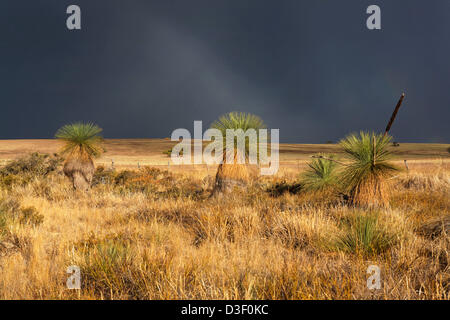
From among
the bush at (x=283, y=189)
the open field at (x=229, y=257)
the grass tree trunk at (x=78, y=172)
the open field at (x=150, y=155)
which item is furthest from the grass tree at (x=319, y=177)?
the open field at (x=150, y=155)

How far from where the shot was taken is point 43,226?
5969 millimetres

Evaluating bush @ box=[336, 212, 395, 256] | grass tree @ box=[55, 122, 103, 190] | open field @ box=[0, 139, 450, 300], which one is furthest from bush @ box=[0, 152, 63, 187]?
bush @ box=[336, 212, 395, 256]

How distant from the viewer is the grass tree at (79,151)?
11.7 meters

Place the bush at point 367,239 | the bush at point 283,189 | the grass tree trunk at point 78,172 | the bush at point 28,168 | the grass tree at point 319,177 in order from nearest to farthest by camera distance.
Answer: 1. the bush at point 367,239
2. the grass tree at point 319,177
3. the bush at point 283,189
4. the grass tree trunk at point 78,172
5. the bush at point 28,168

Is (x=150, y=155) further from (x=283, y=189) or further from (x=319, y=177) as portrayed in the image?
(x=319, y=177)

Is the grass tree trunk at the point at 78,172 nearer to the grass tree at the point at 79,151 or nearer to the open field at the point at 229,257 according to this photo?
the grass tree at the point at 79,151

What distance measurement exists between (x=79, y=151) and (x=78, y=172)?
93cm

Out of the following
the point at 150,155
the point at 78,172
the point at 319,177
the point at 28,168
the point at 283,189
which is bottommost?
the point at 283,189

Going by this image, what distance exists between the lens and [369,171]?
5.99 m

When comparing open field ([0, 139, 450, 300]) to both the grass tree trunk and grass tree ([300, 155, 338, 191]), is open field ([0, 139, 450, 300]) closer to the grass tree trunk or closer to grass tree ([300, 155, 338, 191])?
grass tree ([300, 155, 338, 191])

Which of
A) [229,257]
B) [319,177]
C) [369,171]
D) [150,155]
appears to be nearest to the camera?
[229,257]

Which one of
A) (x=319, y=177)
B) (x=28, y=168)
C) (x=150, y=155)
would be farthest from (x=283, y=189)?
(x=150, y=155)
